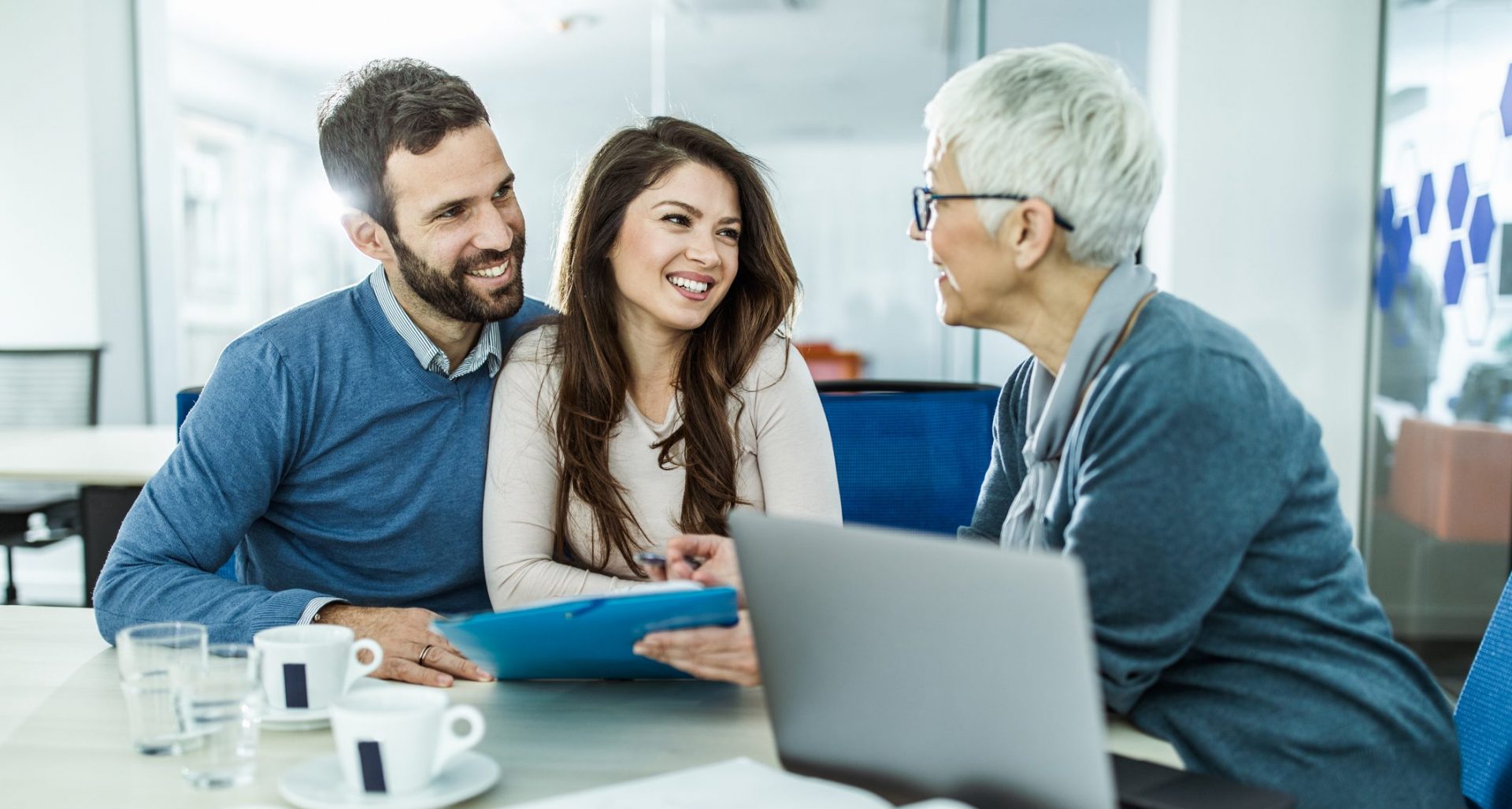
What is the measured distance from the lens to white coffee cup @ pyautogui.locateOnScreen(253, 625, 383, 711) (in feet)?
3.13

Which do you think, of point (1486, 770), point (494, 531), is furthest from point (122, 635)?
point (1486, 770)

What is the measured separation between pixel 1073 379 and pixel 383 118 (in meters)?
0.97

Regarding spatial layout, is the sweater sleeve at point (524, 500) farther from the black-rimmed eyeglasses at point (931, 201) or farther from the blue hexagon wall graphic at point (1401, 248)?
the blue hexagon wall graphic at point (1401, 248)

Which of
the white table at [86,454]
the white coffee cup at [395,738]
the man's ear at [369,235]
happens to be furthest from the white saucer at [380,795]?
the white table at [86,454]

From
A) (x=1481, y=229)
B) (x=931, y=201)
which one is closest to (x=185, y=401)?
(x=931, y=201)

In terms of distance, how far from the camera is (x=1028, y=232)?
3.51 feet

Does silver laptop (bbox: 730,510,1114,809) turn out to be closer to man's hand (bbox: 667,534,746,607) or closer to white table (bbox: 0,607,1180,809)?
white table (bbox: 0,607,1180,809)

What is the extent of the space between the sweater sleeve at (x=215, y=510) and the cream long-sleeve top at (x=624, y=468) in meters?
0.25

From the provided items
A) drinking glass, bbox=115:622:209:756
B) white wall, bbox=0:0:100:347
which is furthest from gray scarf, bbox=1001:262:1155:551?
white wall, bbox=0:0:100:347

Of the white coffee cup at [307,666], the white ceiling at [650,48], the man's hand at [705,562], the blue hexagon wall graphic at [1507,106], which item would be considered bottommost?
the white coffee cup at [307,666]

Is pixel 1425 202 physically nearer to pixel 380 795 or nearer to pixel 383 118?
pixel 383 118

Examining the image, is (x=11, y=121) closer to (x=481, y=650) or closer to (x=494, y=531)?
(x=494, y=531)

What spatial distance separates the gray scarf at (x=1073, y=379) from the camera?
104 cm

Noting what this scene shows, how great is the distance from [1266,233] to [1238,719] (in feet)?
9.26
